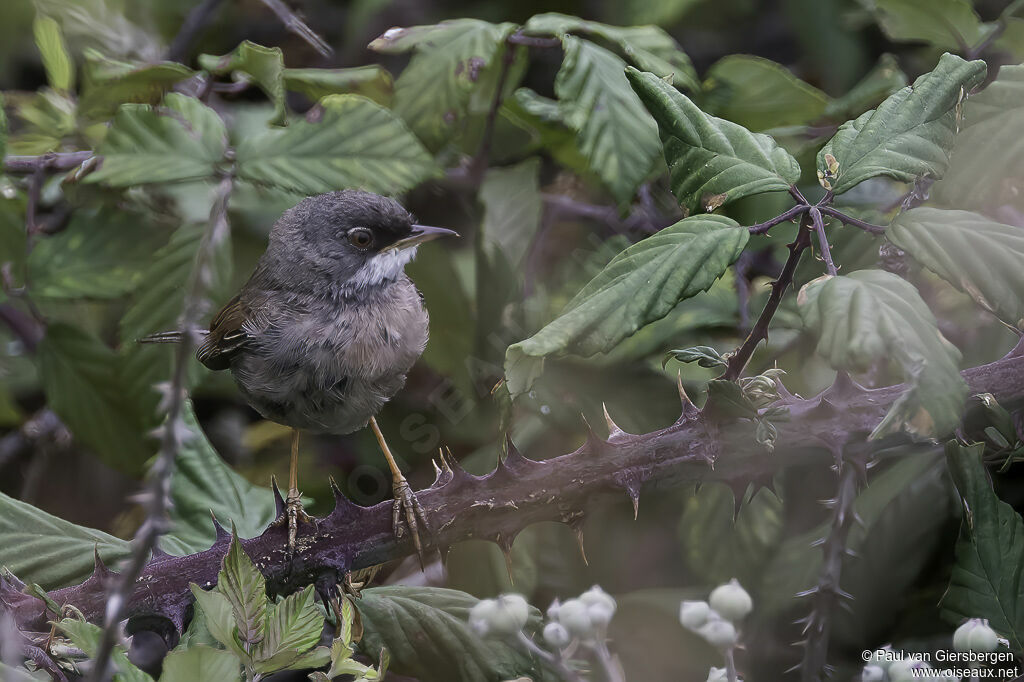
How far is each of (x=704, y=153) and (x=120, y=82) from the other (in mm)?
1915

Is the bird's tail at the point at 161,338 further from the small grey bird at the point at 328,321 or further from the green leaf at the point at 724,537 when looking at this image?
the green leaf at the point at 724,537

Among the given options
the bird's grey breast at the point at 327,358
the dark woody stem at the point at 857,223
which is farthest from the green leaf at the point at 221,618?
the dark woody stem at the point at 857,223

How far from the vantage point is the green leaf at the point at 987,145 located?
1.93 meters

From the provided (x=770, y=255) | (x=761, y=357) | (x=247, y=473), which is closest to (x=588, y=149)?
(x=761, y=357)

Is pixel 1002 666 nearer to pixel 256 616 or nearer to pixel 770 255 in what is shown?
pixel 256 616

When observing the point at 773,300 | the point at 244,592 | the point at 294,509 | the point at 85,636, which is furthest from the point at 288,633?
the point at 773,300

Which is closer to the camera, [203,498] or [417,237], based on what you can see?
[203,498]

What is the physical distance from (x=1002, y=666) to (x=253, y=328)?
6.68 feet

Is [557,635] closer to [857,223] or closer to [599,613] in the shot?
[599,613]

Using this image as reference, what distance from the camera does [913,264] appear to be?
2240mm

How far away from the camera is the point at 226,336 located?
2.80 metres

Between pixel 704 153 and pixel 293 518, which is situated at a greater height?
pixel 704 153

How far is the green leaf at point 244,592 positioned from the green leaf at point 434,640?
440mm

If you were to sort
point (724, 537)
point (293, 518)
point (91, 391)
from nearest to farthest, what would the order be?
point (293, 518)
point (724, 537)
point (91, 391)
